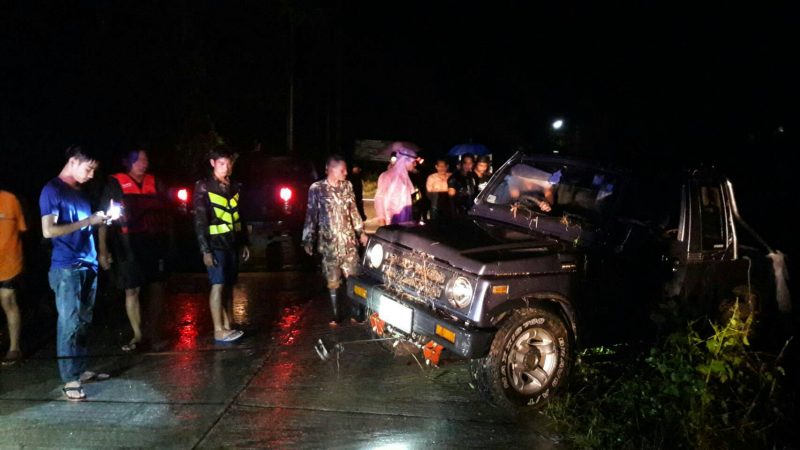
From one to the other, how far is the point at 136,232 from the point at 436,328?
283 centimetres

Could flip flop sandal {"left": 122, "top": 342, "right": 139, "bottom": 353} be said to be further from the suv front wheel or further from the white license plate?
the suv front wheel

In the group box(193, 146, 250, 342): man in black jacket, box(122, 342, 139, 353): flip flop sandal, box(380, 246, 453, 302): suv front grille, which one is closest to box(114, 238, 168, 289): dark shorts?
box(193, 146, 250, 342): man in black jacket

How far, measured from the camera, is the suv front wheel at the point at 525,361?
15.2ft

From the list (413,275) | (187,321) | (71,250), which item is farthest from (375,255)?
(187,321)

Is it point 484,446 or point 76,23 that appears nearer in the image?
point 484,446

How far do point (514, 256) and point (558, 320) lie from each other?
62 cm

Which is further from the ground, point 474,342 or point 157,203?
point 157,203

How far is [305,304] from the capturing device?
771 centimetres

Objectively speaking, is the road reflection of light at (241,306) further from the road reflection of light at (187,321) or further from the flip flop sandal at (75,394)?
the flip flop sandal at (75,394)

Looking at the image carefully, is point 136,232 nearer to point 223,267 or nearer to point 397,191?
point 223,267

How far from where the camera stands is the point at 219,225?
5.89 metres

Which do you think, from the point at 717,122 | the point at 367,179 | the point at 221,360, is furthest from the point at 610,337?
the point at 367,179

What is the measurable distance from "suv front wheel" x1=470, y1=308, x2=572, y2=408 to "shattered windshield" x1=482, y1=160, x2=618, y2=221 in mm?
1045

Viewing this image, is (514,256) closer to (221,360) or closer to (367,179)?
(221,360)
